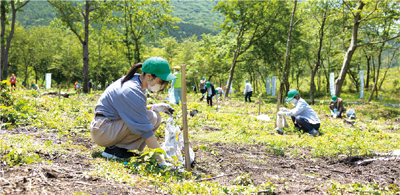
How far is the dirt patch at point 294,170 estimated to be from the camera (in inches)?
119

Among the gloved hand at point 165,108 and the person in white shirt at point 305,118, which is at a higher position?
the gloved hand at point 165,108

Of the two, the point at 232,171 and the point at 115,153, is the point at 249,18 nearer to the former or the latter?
the point at 232,171

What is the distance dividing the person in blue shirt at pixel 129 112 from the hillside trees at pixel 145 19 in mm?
20610

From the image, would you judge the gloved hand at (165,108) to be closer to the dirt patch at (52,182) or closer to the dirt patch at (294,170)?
the dirt patch at (294,170)

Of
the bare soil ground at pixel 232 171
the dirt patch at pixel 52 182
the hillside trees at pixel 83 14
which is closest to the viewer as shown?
the dirt patch at pixel 52 182

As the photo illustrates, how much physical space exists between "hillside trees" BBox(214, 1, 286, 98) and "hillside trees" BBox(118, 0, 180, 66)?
16.8 ft

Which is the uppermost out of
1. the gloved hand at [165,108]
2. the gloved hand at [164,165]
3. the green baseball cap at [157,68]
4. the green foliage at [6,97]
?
the green baseball cap at [157,68]

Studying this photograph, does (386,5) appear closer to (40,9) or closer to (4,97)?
(4,97)

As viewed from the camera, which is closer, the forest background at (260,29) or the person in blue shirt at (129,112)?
the person in blue shirt at (129,112)

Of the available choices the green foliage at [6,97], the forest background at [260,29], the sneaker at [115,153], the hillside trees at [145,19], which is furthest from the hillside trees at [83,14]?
the sneaker at [115,153]

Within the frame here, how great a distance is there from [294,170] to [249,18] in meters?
18.3

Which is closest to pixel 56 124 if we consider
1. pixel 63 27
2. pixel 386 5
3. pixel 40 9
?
pixel 386 5

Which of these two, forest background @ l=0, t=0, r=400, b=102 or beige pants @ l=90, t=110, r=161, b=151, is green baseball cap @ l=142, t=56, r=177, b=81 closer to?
beige pants @ l=90, t=110, r=161, b=151

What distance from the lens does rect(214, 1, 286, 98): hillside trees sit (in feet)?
64.4
